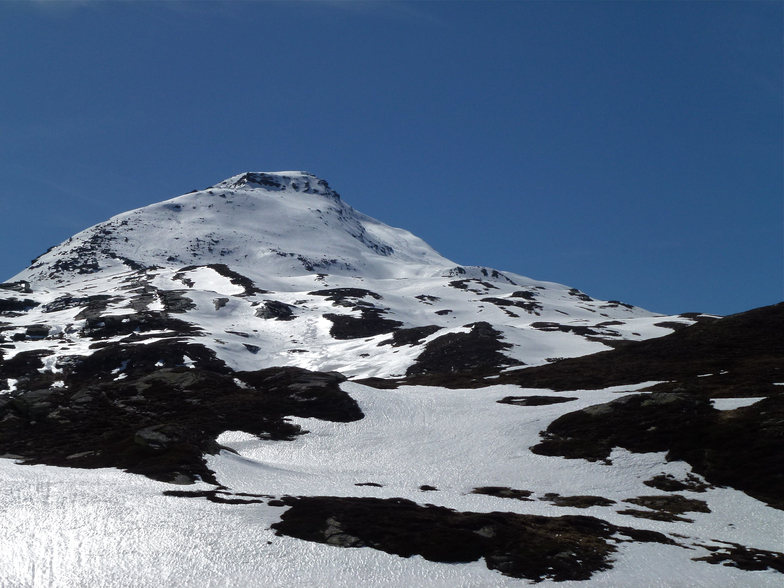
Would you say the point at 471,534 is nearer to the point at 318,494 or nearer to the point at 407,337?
the point at 318,494

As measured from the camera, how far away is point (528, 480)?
125 feet

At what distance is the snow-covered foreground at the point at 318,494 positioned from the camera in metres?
22.0

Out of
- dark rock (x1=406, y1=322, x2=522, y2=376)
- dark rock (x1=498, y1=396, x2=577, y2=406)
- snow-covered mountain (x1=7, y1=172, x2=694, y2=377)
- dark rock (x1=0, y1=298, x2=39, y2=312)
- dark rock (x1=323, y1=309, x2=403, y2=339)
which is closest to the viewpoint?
dark rock (x1=498, y1=396, x2=577, y2=406)

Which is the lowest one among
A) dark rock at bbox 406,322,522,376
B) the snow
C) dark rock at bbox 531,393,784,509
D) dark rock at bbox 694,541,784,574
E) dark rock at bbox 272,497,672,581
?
dark rock at bbox 694,541,784,574

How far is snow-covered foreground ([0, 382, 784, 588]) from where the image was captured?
21984mm

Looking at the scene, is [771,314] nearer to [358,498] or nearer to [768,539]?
[768,539]

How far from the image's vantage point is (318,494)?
31875 mm

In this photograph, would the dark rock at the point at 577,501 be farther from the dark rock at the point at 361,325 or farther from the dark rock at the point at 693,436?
the dark rock at the point at 361,325

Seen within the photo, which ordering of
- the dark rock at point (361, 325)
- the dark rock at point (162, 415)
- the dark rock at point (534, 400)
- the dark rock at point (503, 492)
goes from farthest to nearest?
the dark rock at point (361, 325) < the dark rock at point (534, 400) < the dark rock at point (162, 415) < the dark rock at point (503, 492)

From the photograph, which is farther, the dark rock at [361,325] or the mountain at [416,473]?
the dark rock at [361,325]

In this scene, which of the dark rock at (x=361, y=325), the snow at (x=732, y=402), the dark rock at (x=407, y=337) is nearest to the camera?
the snow at (x=732, y=402)

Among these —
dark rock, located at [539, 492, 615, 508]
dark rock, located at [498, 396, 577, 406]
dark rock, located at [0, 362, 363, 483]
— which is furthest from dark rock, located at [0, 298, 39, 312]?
dark rock, located at [539, 492, 615, 508]

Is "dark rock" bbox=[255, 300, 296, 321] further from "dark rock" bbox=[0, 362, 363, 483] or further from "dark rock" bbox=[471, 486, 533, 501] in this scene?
"dark rock" bbox=[471, 486, 533, 501]

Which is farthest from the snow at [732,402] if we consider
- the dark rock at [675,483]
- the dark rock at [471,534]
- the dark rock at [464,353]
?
the dark rock at [464,353]
